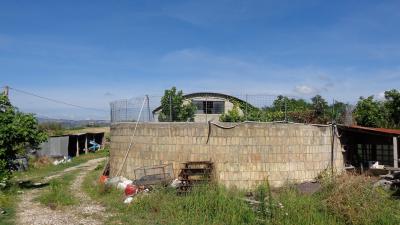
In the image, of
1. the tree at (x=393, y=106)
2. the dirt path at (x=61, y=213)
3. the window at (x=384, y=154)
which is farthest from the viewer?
the tree at (x=393, y=106)

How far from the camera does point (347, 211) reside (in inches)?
451

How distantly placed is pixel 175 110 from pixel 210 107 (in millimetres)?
6322

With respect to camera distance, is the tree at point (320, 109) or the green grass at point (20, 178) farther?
the tree at point (320, 109)

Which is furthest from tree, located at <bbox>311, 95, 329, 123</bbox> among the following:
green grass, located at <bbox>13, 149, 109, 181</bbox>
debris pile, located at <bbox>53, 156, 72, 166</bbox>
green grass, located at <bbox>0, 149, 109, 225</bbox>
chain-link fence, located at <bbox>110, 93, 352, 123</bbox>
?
debris pile, located at <bbox>53, 156, 72, 166</bbox>

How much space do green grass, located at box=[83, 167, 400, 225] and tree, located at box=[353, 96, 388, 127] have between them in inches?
486

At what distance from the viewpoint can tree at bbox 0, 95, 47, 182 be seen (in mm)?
17203

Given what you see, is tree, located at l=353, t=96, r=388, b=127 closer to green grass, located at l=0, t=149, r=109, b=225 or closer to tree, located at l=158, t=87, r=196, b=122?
tree, located at l=158, t=87, r=196, b=122

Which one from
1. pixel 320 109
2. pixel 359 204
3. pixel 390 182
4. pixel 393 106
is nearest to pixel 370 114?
pixel 393 106

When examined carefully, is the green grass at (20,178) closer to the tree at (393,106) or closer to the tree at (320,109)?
the tree at (320,109)

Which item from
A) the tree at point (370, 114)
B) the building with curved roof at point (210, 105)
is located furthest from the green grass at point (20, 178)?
the tree at point (370, 114)

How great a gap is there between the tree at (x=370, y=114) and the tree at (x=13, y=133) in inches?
665

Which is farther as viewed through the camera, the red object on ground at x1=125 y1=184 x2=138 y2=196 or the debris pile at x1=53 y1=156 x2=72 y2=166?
the debris pile at x1=53 y1=156 x2=72 y2=166

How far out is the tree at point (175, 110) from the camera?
1777cm

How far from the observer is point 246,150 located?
16.0 m
